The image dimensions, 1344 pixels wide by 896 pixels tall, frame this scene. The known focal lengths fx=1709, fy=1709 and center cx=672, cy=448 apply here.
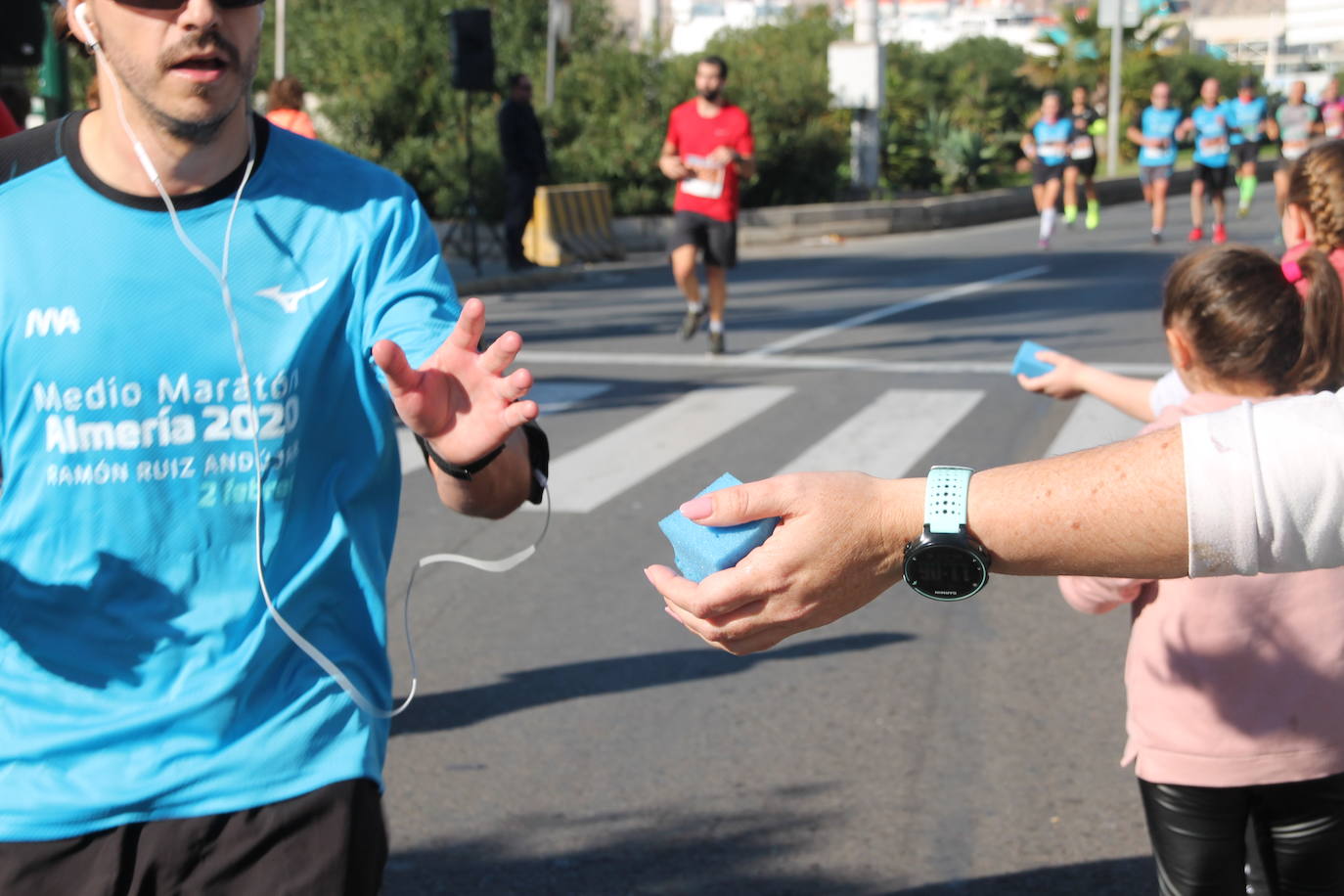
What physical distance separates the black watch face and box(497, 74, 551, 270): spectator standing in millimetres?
18078

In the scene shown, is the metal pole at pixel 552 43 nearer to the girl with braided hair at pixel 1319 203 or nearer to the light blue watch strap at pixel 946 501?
the girl with braided hair at pixel 1319 203

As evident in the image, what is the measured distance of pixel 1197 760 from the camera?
2867 mm

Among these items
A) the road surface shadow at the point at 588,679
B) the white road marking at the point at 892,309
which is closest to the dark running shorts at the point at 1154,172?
the white road marking at the point at 892,309

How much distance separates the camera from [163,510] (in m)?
2.32

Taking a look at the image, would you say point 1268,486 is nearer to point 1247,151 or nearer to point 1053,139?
point 1053,139

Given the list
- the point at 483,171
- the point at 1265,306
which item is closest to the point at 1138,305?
the point at 483,171

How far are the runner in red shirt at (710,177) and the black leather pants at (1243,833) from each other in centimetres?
944

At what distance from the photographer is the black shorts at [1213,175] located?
22.9 meters

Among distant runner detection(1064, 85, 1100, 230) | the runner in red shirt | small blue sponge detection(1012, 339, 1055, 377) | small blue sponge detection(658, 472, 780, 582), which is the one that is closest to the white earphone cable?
small blue sponge detection(658, 472, 780, 582)

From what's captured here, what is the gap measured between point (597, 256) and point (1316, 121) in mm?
13265

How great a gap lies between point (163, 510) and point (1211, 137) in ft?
72.3

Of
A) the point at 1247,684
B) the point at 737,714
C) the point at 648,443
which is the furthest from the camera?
the point at 648,443

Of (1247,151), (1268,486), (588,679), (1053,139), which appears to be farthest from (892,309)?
(1268,486)

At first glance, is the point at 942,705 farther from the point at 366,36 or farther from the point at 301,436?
the point at 366,36
